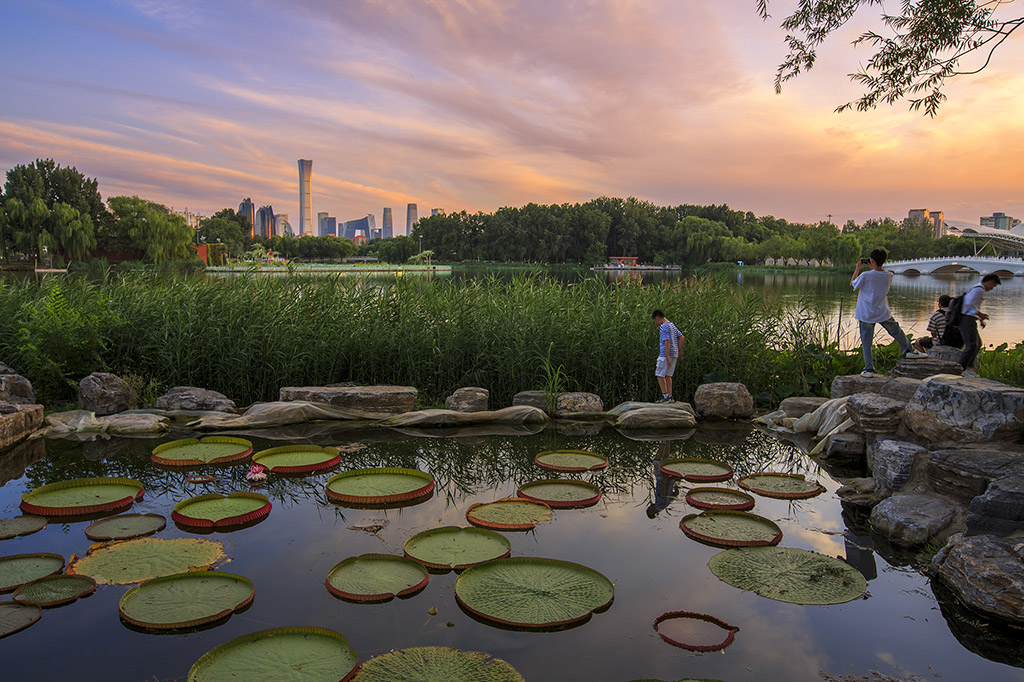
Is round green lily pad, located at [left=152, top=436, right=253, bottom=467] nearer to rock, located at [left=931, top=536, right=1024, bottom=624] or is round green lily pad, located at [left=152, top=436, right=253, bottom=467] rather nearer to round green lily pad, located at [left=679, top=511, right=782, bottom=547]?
round green lily pad, located at [left=679, top=511, right=782, bottom=547]

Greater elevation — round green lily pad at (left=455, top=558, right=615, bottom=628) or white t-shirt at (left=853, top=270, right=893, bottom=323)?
white t-shirt at (left=853, top=270, right=893, bottom=323)

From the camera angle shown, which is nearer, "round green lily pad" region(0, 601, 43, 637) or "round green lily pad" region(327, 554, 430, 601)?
"round green lily pad" region(0, 601, 43, 637)

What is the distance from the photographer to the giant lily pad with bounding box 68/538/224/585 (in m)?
3.69

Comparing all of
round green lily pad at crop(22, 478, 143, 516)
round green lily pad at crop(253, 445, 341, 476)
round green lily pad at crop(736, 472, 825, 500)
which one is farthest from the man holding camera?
round green lily pad at crop(22, 478, 143, 516)

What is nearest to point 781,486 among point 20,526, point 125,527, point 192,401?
point 125,527

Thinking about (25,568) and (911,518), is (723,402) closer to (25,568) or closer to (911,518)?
(911,518)

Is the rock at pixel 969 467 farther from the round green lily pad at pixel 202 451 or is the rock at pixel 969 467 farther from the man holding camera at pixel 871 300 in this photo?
the round green lily pad at pixel 202 451

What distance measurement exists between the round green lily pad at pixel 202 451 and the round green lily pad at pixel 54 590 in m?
2.27

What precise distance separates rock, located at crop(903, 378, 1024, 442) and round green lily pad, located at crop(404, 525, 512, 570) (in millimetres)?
3748

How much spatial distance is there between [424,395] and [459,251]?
78890mm

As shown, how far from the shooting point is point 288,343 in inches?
330

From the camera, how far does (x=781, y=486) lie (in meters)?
5.53

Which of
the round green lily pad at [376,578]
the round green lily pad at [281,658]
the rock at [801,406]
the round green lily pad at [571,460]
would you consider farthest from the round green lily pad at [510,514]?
Answer: the rock at [801,406]

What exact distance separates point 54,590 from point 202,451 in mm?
2663
